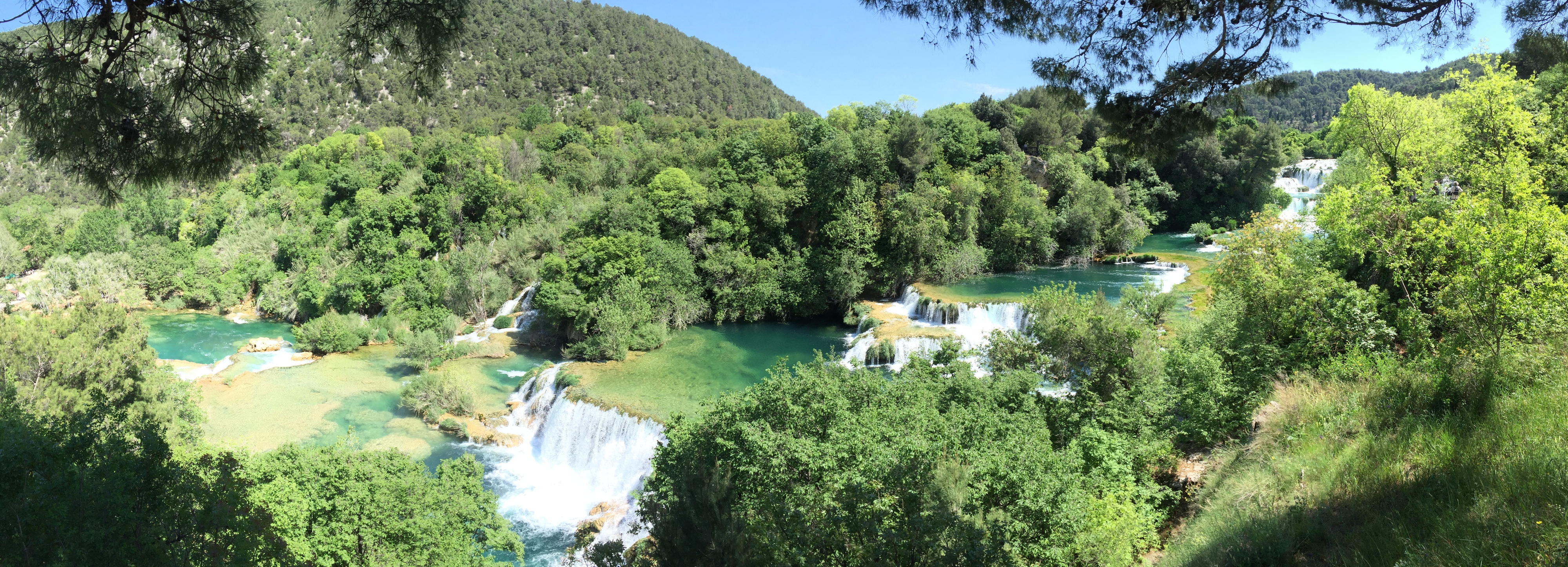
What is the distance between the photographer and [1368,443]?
6797mm

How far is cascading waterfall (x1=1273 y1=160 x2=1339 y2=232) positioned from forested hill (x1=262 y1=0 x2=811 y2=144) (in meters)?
38.3

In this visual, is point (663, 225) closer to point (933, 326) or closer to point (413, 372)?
point (413, 372)

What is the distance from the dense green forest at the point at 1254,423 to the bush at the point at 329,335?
19.0 meters

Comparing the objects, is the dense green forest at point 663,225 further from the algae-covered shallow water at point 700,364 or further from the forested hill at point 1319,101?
the forested hill at point 1319,101

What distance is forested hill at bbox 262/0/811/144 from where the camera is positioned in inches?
2968

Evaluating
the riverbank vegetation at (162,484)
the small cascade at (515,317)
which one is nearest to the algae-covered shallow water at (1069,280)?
the small cascade at (515,317)

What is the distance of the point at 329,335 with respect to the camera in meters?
24.8

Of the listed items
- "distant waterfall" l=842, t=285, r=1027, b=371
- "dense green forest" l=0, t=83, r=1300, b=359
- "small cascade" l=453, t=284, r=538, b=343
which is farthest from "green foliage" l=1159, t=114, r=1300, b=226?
"small cascade" l=453, t=284, r=538, b=343

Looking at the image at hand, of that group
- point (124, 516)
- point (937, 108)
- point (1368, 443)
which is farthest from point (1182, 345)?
point (937, 108)

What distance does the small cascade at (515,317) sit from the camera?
26.1 metres

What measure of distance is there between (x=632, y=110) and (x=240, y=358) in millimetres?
53813

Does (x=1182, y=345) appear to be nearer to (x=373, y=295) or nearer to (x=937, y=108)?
(x=937, y=108)

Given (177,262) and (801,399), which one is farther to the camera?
(177,262)

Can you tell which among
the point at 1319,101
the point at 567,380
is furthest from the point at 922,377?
the point at 1319,101
